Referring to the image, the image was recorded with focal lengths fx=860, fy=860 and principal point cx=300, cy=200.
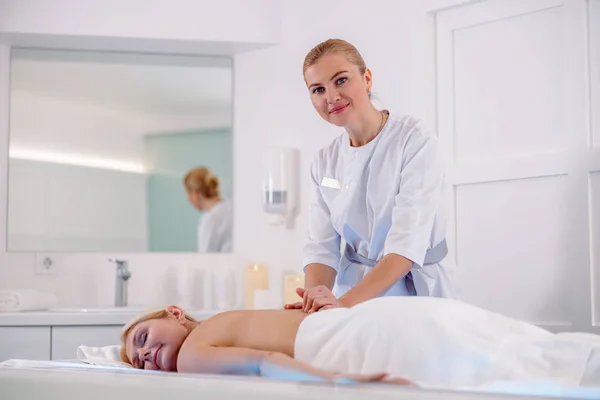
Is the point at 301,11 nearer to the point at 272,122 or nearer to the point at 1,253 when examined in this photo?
the point at 272,122

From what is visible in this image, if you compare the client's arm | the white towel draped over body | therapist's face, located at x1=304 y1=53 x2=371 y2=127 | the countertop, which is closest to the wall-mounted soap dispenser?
the countertop

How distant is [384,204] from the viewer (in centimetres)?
209

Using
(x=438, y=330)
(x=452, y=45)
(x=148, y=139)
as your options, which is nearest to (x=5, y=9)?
(x=148, y=139)

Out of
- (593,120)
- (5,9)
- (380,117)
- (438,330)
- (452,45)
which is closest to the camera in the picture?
(438,330)

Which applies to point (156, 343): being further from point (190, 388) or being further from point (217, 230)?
point (217, 230)

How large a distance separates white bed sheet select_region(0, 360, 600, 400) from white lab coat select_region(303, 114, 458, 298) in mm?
663

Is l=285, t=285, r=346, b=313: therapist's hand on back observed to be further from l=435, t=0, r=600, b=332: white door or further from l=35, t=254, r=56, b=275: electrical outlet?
l=35, t=254, r=56, b=275: electrical outlet

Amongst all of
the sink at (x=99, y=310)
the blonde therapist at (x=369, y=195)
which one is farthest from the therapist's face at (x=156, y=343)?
the sink at (x=99, y=310)

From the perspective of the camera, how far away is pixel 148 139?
3.53 m

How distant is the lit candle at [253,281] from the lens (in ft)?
10.8

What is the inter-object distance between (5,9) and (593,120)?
216cm

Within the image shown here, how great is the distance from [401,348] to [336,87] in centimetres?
77

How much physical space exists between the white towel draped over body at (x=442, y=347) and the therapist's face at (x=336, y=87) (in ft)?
2.01

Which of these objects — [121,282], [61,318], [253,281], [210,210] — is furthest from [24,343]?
[210,210]
